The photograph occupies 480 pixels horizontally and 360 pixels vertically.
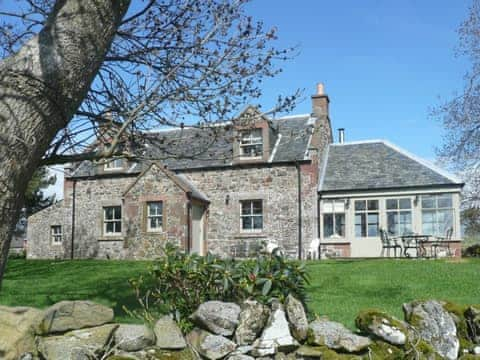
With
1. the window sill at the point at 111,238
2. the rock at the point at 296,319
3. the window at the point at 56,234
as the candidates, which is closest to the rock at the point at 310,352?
the rock at the point at 296,319

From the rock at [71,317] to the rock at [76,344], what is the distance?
2.8 inches

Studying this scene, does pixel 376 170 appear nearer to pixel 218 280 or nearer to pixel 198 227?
pixel 198 227

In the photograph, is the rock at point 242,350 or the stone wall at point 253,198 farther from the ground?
the stone wall at point 253,198

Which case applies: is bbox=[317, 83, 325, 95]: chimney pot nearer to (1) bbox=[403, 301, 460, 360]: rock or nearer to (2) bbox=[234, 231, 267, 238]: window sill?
(2) bbox=[234, 231, 267, 238]: window sill

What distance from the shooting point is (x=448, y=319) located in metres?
5.48

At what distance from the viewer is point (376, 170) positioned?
22.8 metres

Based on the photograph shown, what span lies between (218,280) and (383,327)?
1.69m

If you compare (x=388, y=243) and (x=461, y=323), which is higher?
(x=388, y=243)

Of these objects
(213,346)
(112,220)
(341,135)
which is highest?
(341,135)

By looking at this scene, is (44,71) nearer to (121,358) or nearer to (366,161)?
(121,358)

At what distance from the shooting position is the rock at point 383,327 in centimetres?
505

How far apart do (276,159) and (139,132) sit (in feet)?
54.6

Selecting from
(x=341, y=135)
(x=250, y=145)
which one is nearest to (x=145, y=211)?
(x=341, y=135)

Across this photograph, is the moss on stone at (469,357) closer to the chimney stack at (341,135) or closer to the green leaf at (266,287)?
the green leaf at (266,287)
